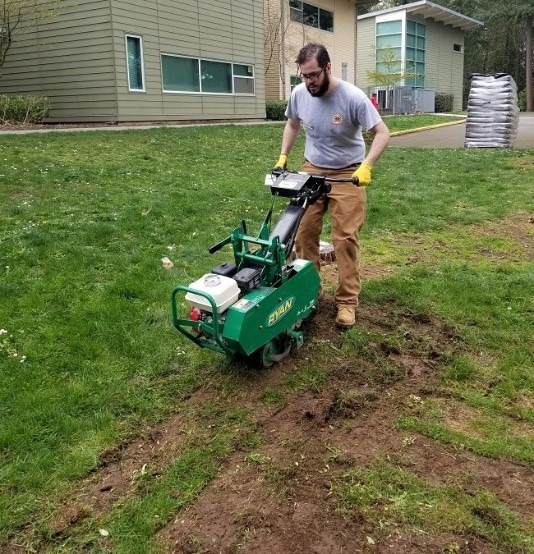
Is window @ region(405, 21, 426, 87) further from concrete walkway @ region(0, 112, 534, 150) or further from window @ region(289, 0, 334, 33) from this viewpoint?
concrete walkway @ region(0, 112, 534, 150)

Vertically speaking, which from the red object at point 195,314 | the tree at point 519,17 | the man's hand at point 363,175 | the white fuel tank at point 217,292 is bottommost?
the red object at point 195,314

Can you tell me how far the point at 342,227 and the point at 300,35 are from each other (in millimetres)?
24400

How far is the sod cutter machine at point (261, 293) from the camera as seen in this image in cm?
300

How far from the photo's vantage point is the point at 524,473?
262 centimetres

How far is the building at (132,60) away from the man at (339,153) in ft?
41.3

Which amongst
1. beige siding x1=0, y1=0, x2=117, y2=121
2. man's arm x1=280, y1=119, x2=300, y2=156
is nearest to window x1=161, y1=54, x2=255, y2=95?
beige siding x1=0, y1=0, x2=117, y2=121

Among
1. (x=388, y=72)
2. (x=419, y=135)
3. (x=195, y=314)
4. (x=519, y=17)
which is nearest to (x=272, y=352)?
(x=195, y=314)

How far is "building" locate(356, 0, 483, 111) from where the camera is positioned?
33375mm

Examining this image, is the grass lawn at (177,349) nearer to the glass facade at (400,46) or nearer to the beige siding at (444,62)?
the glass facade at (400,46)

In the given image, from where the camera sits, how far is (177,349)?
3.77m

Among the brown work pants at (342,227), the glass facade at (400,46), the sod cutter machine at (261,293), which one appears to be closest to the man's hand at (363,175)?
the sod cutter machine at (261,293)

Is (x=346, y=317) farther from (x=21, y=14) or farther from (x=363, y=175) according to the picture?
(x=21, y=14)

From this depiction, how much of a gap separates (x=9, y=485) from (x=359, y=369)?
1.98m

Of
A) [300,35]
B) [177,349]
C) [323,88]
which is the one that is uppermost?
[300,35]
